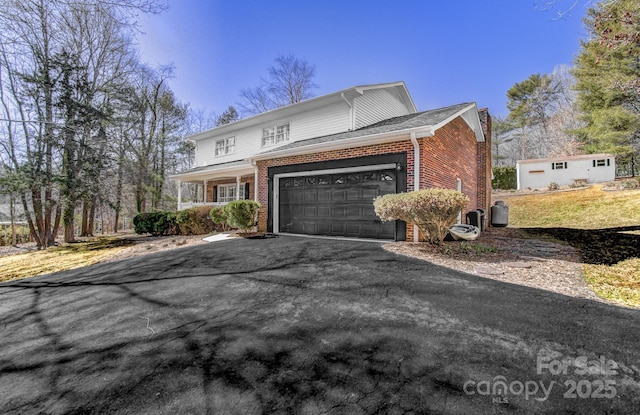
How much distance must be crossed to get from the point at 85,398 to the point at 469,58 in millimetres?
18378

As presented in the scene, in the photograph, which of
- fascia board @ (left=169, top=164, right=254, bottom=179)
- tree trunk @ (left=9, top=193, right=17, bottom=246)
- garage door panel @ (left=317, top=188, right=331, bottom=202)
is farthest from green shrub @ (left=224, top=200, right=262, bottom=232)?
tree trunk @ (left=9, top=193, right=17, bottom=246)

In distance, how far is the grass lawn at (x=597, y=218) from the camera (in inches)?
165

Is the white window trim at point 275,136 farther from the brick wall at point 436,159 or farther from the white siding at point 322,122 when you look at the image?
the brick wall at point 436,159

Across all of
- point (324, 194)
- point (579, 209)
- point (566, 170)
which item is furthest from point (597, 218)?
point (566, 170)

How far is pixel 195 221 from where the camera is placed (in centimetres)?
1259

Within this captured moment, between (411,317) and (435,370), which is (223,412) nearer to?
(435,370)

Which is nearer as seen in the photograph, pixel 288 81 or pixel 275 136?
pixel 275 136

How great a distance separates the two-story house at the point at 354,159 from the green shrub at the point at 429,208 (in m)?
0.89

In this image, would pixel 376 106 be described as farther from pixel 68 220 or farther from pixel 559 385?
pixel 68 220

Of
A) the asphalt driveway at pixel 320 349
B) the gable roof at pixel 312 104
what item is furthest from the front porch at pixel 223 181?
the asphalt driveway at pixel 320 349

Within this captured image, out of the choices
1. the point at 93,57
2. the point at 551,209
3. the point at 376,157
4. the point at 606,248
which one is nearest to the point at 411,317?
the point at 376,157

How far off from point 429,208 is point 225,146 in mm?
13813

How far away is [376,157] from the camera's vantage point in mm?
8250

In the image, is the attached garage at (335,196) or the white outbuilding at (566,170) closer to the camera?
the attached garage at (335,196)
